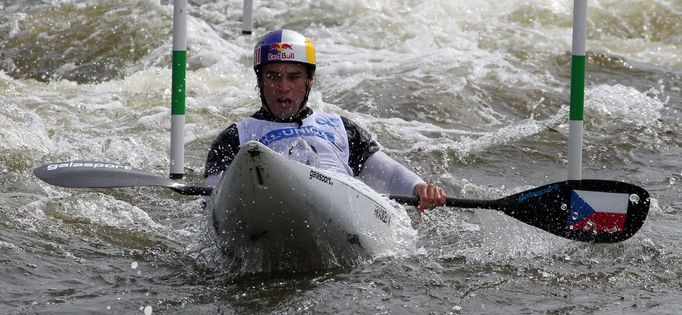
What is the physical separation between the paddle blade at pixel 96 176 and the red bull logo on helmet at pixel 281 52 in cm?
73

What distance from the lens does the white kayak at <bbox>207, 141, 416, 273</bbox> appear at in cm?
453

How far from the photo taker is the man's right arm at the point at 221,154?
5223 mm

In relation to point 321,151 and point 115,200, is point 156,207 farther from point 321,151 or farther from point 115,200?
point 321,151

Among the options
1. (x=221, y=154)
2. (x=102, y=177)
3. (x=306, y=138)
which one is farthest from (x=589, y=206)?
(x=102, y=177)

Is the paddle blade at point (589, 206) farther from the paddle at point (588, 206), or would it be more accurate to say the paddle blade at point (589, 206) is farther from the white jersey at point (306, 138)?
the white jersey at point (306, 138)

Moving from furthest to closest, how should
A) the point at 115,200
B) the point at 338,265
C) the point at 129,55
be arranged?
the point at 129,55 < the point at 115,200 < the point at 338,265

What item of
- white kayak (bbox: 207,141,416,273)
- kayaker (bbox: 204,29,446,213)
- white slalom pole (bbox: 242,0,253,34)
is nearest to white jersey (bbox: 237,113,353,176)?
kayaker (bbox: 204,29,446,213)

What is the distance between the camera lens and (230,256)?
488 cm

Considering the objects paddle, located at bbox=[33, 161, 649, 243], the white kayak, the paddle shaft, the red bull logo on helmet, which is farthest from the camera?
paddle, located at bbox=[33, 161, 649, 243]

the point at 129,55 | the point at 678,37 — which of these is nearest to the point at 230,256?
the point at 129,55

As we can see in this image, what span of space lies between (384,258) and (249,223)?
75 centimetres

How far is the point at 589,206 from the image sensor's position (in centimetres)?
543

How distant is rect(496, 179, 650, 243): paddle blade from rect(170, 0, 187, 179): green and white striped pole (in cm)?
177

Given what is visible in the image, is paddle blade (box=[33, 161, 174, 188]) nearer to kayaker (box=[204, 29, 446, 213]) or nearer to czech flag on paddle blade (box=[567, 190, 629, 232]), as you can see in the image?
kayaker (box=[204, 29, 446, 213])
